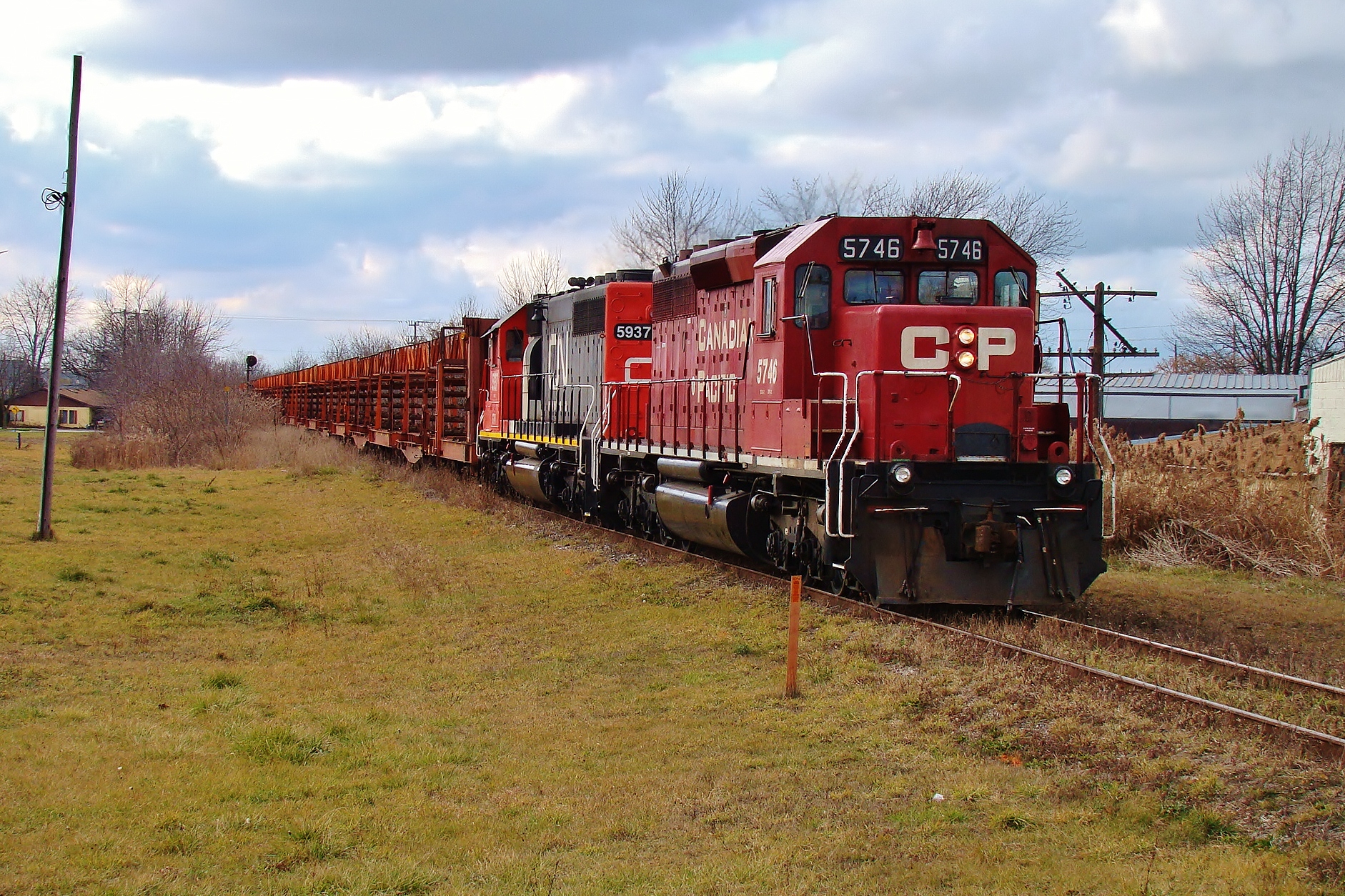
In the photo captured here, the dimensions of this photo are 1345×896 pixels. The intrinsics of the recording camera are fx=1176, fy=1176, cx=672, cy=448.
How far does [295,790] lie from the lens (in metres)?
6.06

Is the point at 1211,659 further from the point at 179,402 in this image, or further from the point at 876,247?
the point at 179,402

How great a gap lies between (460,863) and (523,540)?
38.0 feet

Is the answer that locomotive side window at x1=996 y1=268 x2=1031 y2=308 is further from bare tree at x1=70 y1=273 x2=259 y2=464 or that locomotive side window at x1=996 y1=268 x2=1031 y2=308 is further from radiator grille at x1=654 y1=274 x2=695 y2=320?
bare tree at x1=70 y1=273 x2=259 y2=464

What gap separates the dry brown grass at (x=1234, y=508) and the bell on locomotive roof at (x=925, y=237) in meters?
5.10

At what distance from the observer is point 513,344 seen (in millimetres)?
22953

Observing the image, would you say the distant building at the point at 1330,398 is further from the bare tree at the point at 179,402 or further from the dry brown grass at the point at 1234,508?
the bare tree at the point at 179,402

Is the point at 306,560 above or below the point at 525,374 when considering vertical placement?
below

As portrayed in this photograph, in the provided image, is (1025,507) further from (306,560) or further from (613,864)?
(306,560)

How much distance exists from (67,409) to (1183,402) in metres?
78.6

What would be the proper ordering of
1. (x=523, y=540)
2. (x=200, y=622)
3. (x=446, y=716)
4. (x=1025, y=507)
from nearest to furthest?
(x=446, y=716) → (x=1025, y=507) → (x=200, y=622) → (x=523, y=540)

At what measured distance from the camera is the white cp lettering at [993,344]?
1033cm

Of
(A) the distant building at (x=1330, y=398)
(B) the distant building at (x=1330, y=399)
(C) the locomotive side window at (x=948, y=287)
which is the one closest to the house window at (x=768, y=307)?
(C) the locomotive side window at (x=948, y=287)

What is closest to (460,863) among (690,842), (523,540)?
(690,842)

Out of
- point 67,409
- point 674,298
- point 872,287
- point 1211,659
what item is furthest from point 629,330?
point 67,409
